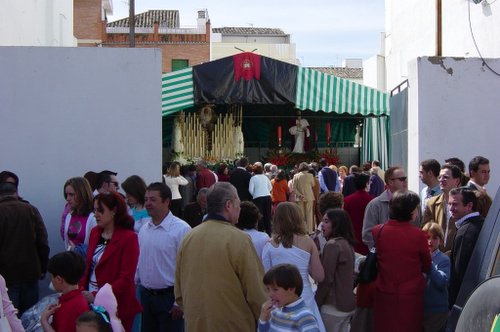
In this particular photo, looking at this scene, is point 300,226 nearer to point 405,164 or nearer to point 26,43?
point 405,164

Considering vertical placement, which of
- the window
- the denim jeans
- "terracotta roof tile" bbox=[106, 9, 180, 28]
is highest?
"terracotta roof tile" bbox=[106, 9, 180, 28]

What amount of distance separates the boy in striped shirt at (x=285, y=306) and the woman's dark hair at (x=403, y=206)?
4.94ft

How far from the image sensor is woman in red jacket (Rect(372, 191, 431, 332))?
643 centimetres

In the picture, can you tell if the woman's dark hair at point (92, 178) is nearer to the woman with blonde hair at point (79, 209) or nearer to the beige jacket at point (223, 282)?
the woman with blonde hair at point (79, 209)

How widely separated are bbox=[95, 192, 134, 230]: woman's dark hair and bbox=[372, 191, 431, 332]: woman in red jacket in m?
2.00

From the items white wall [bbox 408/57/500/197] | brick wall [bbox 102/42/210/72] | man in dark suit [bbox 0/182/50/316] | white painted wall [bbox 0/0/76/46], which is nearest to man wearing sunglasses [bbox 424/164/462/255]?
white wall [bbox 408/57/500/197]

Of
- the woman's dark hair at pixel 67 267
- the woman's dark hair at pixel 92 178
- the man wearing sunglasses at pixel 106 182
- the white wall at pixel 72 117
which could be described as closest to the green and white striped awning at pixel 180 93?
the white wall at pixel 72 117

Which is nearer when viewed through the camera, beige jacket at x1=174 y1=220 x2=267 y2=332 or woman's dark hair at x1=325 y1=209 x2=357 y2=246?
beige jacket at x1=174 y1=220 x2=267 y2=332

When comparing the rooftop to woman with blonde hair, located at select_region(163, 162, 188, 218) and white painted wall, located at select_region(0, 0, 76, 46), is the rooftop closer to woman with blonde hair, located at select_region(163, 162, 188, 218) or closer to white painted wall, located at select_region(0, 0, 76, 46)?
white painted wall, located at select_region(0, 0, 76, 46)

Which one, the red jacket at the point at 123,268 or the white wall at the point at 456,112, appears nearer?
the red jacket at the point at 123,268

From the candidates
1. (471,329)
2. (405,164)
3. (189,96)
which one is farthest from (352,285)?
(189,96)

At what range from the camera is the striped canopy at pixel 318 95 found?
19.6 meters

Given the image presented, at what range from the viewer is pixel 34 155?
10.5m

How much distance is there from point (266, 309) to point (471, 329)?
6.62 feet
